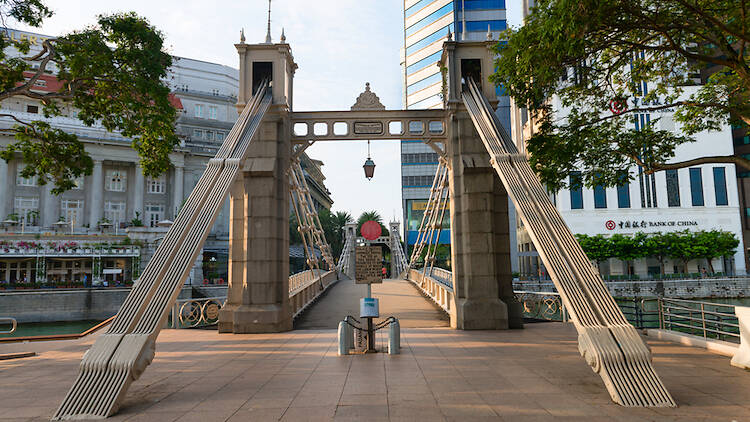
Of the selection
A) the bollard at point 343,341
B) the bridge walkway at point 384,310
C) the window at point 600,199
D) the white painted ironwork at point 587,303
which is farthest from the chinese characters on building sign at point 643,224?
the bollard at point 343,341

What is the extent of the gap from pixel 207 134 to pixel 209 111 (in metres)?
3.53

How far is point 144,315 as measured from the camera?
6602mm

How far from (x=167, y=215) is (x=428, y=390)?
58486 millimetres

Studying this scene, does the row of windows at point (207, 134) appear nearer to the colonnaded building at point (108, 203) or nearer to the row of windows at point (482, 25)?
the colonnaded building at point (108, 203)

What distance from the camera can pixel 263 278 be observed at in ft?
41.0

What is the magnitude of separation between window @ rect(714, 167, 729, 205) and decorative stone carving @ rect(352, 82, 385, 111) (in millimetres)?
47793

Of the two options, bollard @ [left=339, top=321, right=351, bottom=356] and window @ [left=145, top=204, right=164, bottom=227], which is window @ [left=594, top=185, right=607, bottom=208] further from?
window @ [left=145, top=204, right=164, bottom=227]

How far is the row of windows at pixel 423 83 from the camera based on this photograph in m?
63.4

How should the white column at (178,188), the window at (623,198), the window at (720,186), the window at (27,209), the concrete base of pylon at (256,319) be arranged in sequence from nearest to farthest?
the concrete base of pylon at (256,319) < the window at (720,186) < the window at (623,198) < the window at (27,209) < the white column at (178,188)

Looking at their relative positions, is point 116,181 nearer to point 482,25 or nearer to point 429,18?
point 429,18

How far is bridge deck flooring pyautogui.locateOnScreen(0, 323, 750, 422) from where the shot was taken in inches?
211

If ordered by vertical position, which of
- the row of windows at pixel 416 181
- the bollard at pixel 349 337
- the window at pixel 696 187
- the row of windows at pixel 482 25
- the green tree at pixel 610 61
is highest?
the row of windows at pixel 482 25

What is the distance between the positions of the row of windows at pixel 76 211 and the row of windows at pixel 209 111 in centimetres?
1426

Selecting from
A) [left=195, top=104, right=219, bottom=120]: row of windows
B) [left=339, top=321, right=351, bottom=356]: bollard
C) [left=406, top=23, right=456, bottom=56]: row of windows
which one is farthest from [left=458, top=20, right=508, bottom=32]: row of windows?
[left=339, top=321, right=351, bottom=356]: bollard
